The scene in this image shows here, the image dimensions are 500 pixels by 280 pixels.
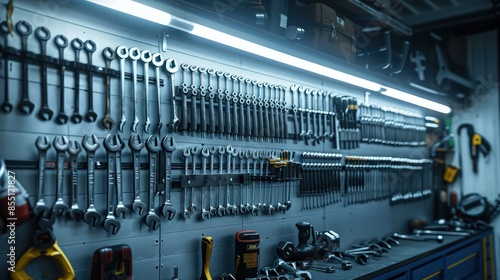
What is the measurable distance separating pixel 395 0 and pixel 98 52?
252 cm

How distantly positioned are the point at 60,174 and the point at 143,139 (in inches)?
16.1

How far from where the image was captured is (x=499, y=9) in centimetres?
340

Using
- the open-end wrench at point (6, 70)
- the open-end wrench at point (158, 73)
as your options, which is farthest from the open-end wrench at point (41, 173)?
the open-end wrench at point (158, 73)

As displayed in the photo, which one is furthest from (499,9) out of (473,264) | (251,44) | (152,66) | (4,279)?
(4,279)

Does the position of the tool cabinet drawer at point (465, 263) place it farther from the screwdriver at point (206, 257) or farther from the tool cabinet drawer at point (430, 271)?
the screwdriver at point (206, 257)

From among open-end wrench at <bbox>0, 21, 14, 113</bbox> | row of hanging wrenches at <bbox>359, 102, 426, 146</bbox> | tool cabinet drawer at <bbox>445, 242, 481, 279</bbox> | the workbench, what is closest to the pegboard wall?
open-end wrench at <bbox>0, 21, 14, 113</bbox>

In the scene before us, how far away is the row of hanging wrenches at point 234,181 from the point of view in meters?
2.03

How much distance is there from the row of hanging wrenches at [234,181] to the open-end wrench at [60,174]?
56cm

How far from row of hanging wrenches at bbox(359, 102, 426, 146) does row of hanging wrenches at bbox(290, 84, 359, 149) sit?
0.21 m

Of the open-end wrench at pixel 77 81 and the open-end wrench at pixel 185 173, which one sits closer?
the open-end wrench at pixel 77 81

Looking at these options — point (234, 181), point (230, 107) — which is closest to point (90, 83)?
point (230, 107)

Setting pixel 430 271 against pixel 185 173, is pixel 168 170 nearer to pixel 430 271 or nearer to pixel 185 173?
pixel 185 173

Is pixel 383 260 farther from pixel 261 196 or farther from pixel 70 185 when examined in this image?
pixel 70 185

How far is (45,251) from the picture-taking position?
147 centimetres
